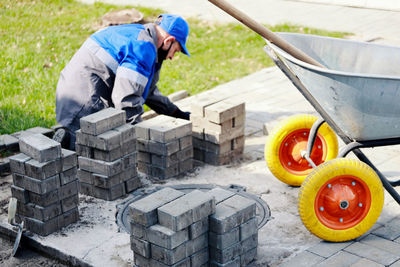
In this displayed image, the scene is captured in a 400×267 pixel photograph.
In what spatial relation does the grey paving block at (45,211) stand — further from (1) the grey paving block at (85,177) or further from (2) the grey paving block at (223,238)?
(2) the grey paving block at (223,238)

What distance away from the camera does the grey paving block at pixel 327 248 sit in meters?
4.46

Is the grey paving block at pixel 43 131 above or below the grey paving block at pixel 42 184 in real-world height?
below

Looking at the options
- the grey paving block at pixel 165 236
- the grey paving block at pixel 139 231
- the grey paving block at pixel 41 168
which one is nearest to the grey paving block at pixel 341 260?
the grey paving block at pixel 165 236

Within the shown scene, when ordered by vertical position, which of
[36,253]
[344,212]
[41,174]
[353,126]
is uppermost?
[353,126]

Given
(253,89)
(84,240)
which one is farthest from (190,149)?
(253,89)

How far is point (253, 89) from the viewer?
828 centimetres

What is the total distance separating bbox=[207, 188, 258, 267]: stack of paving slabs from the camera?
4.11m

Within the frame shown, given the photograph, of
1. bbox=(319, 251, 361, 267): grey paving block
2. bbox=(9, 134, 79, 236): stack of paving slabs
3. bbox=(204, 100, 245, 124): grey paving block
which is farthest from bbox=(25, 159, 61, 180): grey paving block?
bbox=(319, 251, 361, 267): grey paving block

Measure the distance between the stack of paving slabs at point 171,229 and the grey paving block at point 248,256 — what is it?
10.7 inches

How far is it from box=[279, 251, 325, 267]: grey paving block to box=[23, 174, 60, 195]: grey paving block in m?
1.89

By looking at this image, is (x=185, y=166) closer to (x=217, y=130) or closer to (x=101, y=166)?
(x=217, y=130)

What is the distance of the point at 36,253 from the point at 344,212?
2.44 meters

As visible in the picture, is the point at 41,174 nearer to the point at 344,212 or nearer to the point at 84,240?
the point at 84,240

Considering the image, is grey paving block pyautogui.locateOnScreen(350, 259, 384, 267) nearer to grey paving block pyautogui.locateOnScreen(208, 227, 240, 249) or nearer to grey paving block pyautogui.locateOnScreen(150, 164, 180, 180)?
grey paving block pyautogui.locateOnScreen(208, 227, 240, 249)
